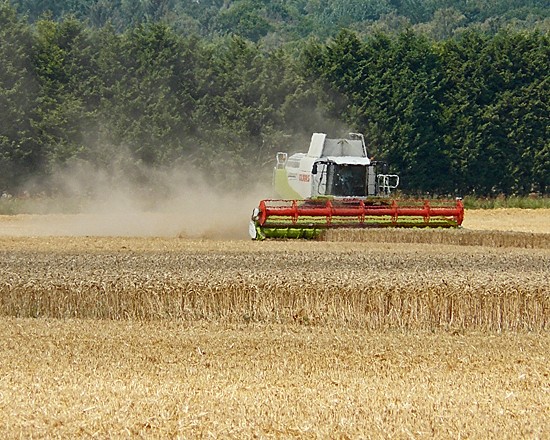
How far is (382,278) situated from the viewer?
49.3 ft

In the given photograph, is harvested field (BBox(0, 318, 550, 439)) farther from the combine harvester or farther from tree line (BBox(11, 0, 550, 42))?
tree line (BBox(11, 0, 550, 42))

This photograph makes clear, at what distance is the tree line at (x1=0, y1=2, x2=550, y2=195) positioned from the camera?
154 feet

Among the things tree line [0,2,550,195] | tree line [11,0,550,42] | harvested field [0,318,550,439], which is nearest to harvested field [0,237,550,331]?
harvested field [0,318,550,439]

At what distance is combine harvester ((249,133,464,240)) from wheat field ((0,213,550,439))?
725 cm

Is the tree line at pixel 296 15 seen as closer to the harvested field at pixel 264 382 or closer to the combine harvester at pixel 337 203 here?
the combine harvester at pixel 337 203

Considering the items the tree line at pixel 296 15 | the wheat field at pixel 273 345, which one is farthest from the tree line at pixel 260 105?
the tree line at pixel 296 15

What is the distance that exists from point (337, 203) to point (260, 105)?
21.2 metres

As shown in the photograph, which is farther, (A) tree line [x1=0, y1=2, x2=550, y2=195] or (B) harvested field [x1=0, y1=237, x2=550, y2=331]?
(A) tree line [x1=0, y1=2, x2=550, y2=195]

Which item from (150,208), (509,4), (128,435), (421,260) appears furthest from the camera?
(509,4)

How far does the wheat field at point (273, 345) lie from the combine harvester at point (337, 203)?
725cm

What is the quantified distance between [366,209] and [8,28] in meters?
26.5

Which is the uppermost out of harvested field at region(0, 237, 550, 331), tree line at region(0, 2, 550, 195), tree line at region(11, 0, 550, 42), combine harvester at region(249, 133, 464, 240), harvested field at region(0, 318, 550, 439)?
Result: tree line at region(11, 0, 550, 42)

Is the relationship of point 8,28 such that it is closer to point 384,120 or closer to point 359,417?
point 384,120

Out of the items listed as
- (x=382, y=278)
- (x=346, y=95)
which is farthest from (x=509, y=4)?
(x=382, y=278)
